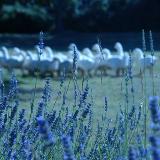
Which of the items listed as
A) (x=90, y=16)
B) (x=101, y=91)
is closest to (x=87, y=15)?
(x=90, y=16)

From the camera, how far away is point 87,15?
32969mm

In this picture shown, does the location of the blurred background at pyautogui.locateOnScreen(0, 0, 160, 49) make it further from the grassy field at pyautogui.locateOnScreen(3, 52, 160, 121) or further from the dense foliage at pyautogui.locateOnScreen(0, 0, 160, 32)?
the grassy field at pyautogui.locateOnScreen(3, 52, 160, 121)

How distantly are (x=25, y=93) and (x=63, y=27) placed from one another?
2073cm

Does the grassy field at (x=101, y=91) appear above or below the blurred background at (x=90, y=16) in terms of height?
below

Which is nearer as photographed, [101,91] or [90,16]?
[101,91]

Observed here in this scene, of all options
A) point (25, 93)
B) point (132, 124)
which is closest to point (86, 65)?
point (25, 93)

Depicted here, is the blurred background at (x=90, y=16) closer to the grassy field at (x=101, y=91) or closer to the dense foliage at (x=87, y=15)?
the dense foliage at (x=87, y=15)

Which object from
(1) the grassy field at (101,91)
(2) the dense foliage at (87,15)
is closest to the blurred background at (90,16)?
(2) the dense foliage at (87,15)

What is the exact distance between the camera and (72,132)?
304cm

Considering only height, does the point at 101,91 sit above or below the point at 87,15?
below

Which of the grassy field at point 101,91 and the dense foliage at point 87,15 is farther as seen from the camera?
the dense foliage at point 87,15

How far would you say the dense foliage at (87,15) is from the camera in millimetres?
32344

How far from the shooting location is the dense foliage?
32.3m

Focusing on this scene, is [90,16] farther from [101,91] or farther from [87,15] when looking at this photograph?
[101,91]
